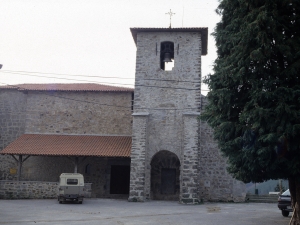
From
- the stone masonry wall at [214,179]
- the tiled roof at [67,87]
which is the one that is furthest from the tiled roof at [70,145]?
the stone masonry wall at [214,179]

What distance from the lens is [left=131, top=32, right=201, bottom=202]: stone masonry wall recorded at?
2128cm

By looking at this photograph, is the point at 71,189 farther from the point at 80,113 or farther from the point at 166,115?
the point at 80,113

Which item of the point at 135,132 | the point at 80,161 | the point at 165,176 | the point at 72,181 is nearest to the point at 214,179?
the point at 165,176

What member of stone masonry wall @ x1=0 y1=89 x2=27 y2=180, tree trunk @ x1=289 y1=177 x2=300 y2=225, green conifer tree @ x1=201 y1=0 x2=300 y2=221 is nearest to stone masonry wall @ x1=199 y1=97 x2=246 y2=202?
green conifer tree @ x1=201 y1=0 x2=300 y2=221

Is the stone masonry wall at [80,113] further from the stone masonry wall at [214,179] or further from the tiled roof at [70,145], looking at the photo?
the stone masonry wall at [214,179]

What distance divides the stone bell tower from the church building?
6 centimetres

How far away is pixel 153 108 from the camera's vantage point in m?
21.7

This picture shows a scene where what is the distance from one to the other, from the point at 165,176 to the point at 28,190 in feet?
26.7

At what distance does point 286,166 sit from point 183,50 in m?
12.6

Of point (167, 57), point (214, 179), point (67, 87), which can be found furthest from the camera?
point (67, 87)

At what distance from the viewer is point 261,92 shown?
1094 cm

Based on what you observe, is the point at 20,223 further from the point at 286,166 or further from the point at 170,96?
the point at 170,96

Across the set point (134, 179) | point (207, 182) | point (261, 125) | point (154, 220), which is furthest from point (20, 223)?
point (207, 182)

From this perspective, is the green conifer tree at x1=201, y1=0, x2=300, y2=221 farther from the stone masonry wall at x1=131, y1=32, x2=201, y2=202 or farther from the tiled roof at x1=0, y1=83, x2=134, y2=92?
the tiled roof at x1=0, y1=83, x2=134, y2=92
